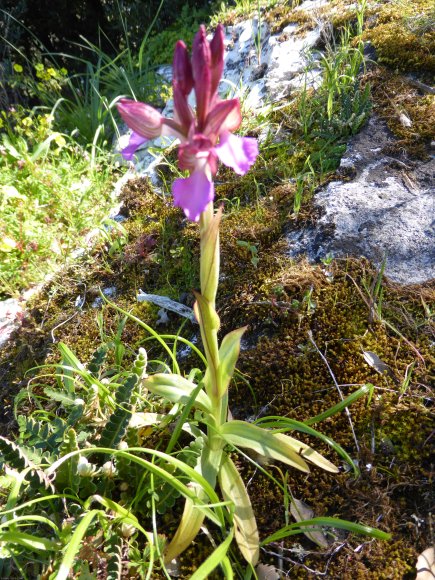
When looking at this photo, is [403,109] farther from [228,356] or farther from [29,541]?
[29,541]

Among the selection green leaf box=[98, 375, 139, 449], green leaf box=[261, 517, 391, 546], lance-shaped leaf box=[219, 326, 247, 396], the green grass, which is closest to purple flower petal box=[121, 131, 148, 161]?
lance-shaped leaf box=[219, 326, 247, 396]

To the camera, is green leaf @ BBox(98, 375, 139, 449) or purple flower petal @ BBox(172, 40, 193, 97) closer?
purple flower petal @ BBox(172, 40, 193, 97)

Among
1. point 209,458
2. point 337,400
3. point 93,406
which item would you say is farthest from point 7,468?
point 337,400

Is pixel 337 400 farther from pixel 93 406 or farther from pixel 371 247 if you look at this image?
pixel 93 406

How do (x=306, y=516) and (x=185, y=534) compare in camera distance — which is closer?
(x=185, y=534)

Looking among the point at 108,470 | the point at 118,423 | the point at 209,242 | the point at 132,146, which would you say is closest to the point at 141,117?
the point at 132,146

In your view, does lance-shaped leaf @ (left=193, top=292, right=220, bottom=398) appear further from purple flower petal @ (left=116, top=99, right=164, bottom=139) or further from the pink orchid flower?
purple flower petal @ (left=116, top=99, right=164, bottom=139)
